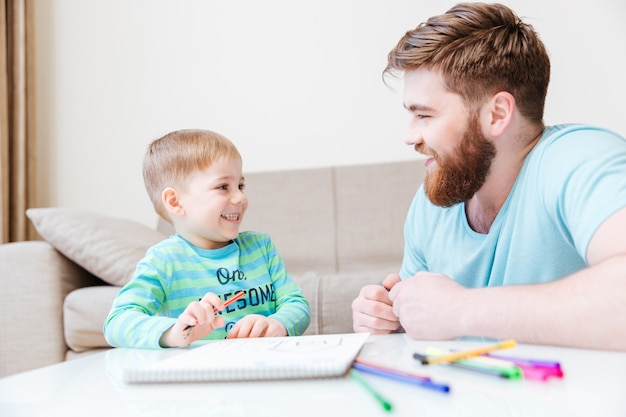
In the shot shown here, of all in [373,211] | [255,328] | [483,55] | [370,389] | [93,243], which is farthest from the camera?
[373,211]

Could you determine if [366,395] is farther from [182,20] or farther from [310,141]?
[182,20]

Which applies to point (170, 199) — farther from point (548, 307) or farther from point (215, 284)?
point (548, 307)

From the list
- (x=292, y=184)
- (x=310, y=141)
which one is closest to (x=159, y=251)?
(x=292, y=184)

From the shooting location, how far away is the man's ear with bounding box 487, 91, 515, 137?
118 centimetres

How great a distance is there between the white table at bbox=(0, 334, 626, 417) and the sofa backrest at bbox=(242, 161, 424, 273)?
195 centimetres

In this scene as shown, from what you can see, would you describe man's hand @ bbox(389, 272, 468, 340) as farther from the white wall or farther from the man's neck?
the white wall

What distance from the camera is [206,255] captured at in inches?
48.5

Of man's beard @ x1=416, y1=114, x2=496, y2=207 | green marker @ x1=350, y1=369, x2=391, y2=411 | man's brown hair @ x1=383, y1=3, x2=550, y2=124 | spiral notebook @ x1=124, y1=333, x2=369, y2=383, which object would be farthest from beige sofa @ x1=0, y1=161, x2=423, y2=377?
green marker @ x1=350, y1=369, x2=391, y2=411

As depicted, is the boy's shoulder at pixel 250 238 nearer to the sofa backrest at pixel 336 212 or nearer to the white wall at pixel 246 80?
the sofa backrest at pixel 336 212

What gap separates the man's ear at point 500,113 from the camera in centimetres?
118

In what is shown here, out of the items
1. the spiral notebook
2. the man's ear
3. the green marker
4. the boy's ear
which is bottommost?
the spiral notebook

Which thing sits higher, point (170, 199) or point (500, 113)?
point (500, 113)

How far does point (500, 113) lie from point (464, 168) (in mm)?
119

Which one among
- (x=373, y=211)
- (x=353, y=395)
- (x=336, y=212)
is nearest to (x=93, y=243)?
(x=336, y=212)
